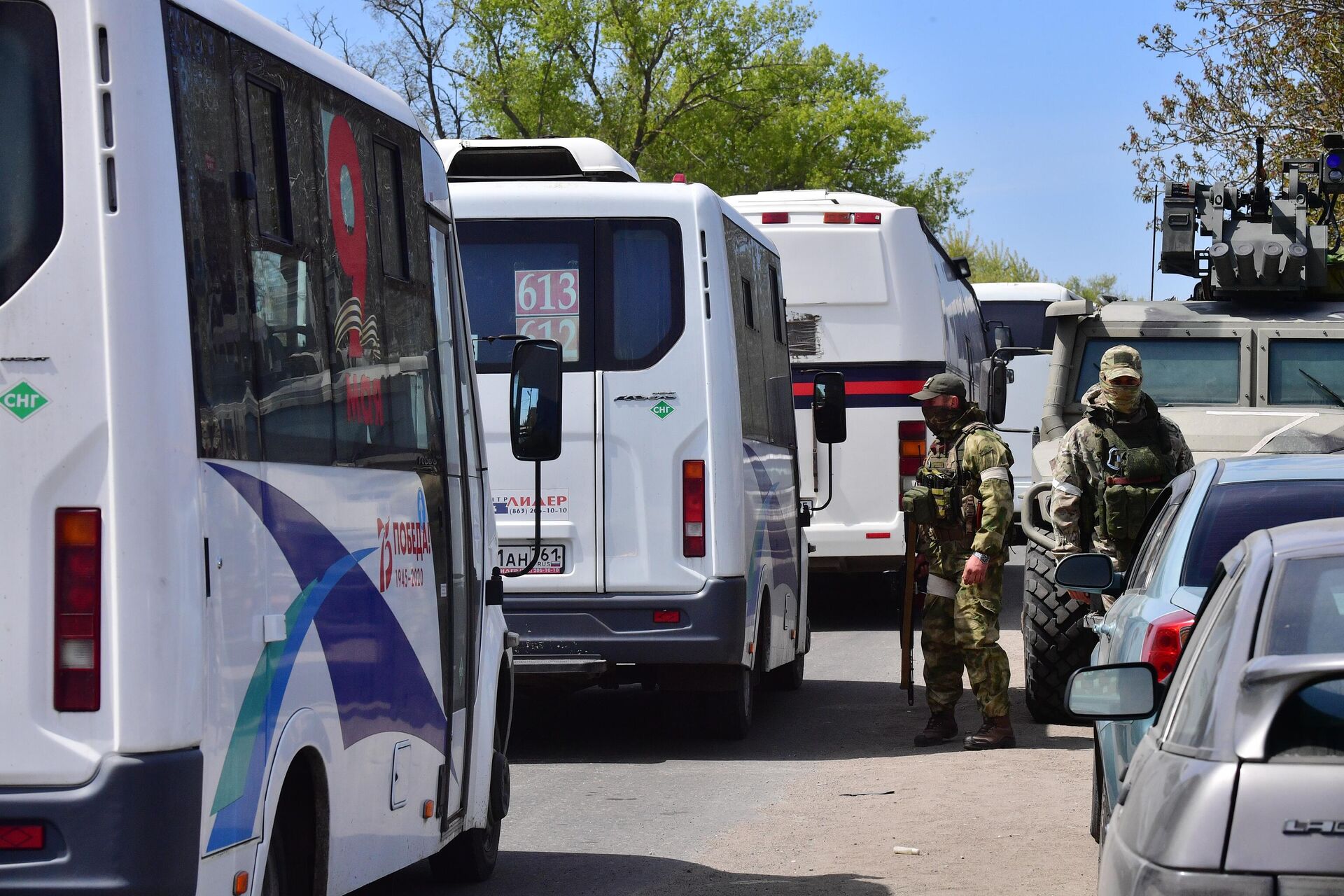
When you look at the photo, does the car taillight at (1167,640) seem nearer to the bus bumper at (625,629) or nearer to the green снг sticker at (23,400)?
the green снг sticker at (23,400)

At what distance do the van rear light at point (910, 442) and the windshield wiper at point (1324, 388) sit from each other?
3.94 m

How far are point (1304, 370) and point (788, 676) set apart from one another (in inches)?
168

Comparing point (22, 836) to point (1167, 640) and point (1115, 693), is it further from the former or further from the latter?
point (1167, 640)

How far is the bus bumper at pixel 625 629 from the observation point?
9.82 meters

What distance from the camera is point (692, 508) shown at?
9.87m

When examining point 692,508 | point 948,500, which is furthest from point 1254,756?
point 948,500

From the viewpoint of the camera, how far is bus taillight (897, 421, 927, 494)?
16.7 m

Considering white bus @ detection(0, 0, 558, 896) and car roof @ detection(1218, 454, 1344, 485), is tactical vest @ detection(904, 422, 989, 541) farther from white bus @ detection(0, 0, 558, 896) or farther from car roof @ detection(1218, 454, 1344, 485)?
white bus @ detection(0, 0, 558, 896)

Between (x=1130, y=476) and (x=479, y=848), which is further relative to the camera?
(x=1130, y=476)

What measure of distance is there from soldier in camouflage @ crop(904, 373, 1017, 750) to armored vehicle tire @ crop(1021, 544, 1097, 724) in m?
0.34

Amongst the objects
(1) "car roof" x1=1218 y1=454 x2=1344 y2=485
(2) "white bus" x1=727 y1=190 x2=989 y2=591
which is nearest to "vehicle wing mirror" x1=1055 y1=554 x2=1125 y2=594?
(1) "car roof" x1=1218 y1=454 x2=1344 y2=485

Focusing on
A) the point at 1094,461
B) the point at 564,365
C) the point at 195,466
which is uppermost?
the point at 564,365

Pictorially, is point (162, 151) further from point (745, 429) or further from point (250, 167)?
point (745, 429)

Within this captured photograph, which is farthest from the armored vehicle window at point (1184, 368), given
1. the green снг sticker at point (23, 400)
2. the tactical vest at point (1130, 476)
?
the green снг sticker at point (23, 400)
